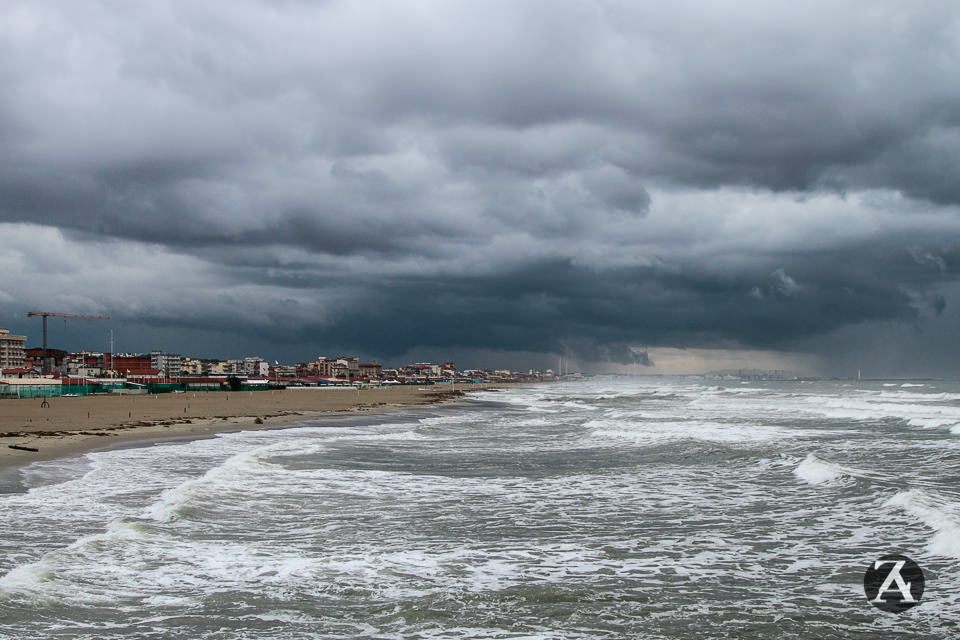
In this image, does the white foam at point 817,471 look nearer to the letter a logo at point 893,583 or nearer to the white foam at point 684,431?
the letter a logo at point 893,583

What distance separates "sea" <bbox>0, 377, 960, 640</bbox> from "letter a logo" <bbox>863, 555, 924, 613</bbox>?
5.7 inches

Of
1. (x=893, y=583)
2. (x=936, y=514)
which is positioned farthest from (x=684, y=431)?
(x=893, y=583)

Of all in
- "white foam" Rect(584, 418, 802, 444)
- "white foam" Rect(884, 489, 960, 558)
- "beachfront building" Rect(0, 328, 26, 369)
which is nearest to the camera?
"white foam" Rect(884, 489, 960, 558)

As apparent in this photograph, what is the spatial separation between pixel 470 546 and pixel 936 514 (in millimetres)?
9056

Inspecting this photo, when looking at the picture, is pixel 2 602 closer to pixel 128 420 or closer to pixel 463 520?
pixel 463 520

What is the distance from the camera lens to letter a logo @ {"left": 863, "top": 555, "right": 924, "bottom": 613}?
9.07 m

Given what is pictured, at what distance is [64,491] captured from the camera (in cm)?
1636

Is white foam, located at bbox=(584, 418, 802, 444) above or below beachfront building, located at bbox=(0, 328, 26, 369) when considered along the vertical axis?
below

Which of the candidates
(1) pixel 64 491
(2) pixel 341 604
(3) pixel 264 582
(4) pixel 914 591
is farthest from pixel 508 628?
(1) pixel 64 491

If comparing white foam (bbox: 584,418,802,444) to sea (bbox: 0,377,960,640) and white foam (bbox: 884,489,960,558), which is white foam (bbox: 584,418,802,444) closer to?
sea (bbox: 0,377,960,640)

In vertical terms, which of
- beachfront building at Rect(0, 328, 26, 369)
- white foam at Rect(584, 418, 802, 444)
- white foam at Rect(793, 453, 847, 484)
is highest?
beachfront building at Rect(0, 328, 26, 369)

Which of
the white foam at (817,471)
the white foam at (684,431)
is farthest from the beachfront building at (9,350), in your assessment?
the white foam at (817,471)

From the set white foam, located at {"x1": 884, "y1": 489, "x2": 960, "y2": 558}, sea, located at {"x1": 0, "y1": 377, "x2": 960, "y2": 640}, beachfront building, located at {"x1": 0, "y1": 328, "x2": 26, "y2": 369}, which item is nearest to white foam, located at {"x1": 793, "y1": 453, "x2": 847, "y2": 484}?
sea, located at {"x1": 0, "y1": 377, "x2": 960, "y2": 640}

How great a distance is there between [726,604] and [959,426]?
110ft
